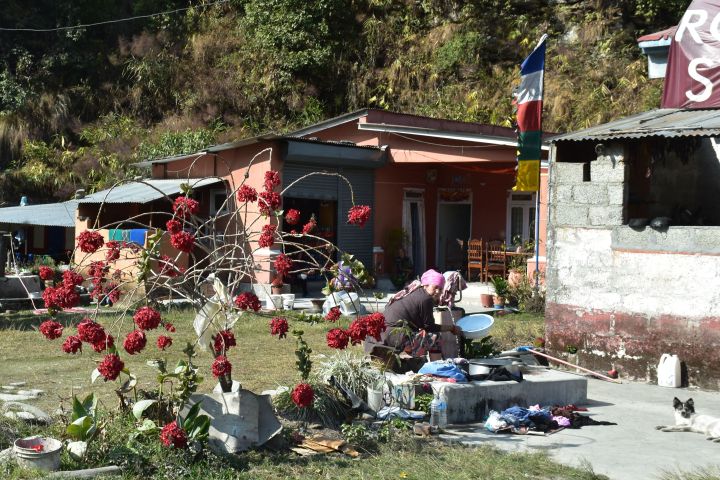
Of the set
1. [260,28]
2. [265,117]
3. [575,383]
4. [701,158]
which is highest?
[260,28]

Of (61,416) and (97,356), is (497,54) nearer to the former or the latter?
(97,356)

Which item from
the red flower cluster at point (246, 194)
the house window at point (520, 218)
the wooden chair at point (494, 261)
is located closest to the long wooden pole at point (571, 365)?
the red flower cluster at point (246, 194)

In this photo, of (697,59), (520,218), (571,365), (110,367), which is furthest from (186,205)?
(520,218)

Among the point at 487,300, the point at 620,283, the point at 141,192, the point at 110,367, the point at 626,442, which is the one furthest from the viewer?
the point at 141,192

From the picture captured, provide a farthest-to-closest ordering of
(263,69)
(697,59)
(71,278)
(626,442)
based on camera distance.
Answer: (263,69) → (697,59) → (626,442) → (71,278)

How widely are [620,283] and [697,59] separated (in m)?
3.03

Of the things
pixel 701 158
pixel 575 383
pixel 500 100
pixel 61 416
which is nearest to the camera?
pixel 61 416

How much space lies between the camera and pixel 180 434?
21.9ft

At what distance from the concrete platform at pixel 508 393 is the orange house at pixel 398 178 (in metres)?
9.40

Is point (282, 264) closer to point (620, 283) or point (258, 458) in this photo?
point (258, 458)

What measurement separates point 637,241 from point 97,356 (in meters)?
7.31

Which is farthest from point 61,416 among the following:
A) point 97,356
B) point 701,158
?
point 701,158

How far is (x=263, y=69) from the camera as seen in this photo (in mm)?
31859

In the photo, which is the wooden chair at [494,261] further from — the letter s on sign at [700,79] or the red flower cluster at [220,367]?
the red flower cluster at [220,367]
